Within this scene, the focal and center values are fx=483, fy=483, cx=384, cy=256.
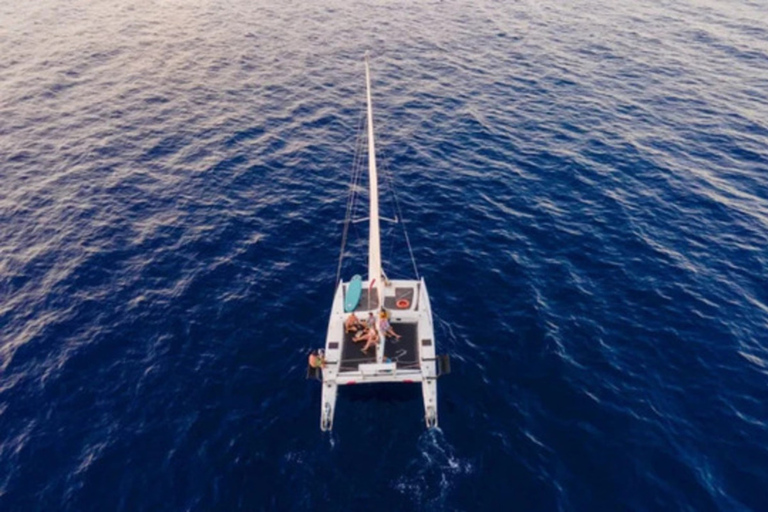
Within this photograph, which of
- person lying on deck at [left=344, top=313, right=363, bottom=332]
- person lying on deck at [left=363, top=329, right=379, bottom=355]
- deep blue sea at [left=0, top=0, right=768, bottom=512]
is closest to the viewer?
deep blue sea at [left=0, top=0, right=768, bottom=512]

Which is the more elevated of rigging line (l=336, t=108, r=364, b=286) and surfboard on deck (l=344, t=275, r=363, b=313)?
surfboard on deck (l=344, t=275, r=363, b=313)

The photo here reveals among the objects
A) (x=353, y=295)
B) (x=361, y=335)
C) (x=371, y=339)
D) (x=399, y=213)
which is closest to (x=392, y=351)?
(x=371, y=339)

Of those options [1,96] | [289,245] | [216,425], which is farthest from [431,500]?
[1,96]

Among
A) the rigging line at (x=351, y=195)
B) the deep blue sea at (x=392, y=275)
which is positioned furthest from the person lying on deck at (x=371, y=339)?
the rigging line at (x=351, y=195)

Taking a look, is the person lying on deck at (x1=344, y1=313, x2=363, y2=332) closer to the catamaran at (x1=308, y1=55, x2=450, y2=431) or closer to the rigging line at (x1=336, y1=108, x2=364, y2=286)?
the catamaran at (x1=308, y1=55, x2=450, y2=431)

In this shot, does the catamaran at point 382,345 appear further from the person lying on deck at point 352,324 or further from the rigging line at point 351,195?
the rigging line at point 351,195

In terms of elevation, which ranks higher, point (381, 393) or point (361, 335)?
point (361, 335)

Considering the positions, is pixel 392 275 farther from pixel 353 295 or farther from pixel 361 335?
pixel 361 335

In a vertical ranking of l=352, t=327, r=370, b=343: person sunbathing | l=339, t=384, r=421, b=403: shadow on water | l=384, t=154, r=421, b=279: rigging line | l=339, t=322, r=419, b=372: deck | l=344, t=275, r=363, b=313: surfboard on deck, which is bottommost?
l=339, t=384, r=421, b=403: shadow on water

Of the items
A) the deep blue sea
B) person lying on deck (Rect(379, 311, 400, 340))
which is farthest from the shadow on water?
person lying on deck (Rect(379, 311, 400, 340))
